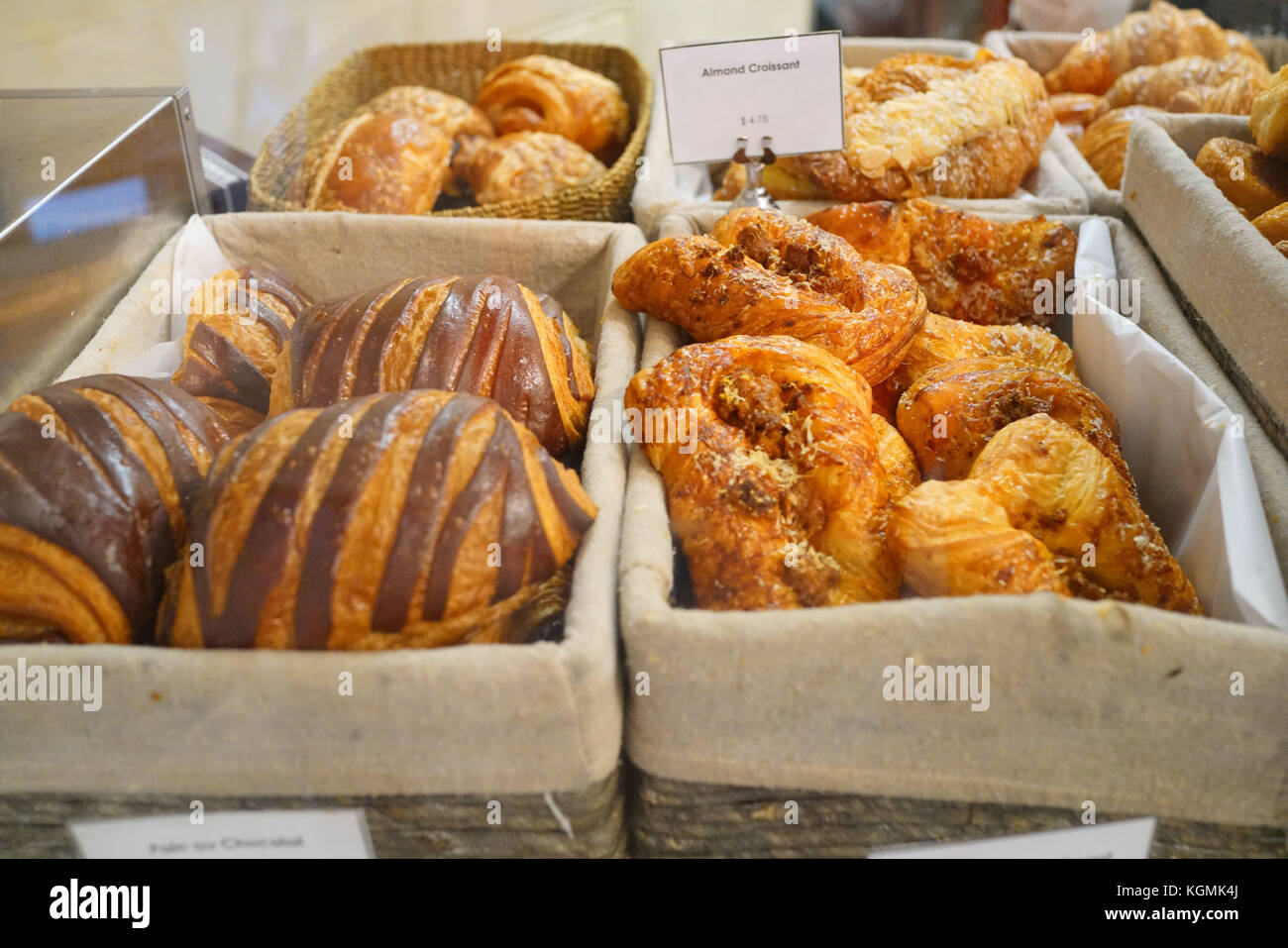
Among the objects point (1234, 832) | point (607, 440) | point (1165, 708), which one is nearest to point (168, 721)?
point (607, 440)

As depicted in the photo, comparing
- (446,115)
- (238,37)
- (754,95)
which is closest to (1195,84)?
(754,95)

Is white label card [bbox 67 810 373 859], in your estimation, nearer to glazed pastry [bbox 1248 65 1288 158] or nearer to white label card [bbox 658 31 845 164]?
white label card [bbox 658 31 845 164]

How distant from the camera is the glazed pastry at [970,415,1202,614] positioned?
45.3 inches

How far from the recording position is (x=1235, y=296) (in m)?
1.43

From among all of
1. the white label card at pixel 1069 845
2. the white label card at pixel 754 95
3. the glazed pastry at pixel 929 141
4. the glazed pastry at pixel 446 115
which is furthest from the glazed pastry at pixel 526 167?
the white label card at pixel 1069 845

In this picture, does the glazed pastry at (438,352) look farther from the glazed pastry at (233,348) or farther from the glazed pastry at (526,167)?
the glazed pastry at (526,167)

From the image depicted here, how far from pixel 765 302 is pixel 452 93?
6.79ft

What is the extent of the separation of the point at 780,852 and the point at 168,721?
2.36ft

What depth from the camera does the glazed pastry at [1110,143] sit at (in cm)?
239

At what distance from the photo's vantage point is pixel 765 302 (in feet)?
4.73

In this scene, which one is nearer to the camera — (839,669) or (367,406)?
(839,669)

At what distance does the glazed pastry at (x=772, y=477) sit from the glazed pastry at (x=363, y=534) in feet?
Answer: 0.78

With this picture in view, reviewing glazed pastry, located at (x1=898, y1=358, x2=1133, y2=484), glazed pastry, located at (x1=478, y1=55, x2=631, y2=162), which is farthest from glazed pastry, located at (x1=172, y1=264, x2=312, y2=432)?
glazed pastry, located at (x1=478, y1=55, x2=631, y2=162)
